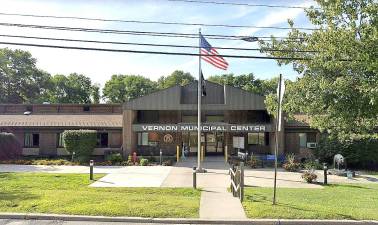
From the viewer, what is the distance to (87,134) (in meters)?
31.0

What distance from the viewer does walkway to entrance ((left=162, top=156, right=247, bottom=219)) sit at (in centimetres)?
1237

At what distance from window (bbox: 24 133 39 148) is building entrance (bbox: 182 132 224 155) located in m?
Result: 12.7

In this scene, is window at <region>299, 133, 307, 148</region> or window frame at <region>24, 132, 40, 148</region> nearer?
window at <region>299, 133, 307, 148</region>

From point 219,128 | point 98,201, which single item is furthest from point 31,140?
point 98,201

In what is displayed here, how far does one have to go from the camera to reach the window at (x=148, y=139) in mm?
34531

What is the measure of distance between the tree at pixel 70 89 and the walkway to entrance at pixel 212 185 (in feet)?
→ 220

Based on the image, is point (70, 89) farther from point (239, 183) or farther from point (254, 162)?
point (239, 183)

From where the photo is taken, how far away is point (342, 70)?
1509 centimetres

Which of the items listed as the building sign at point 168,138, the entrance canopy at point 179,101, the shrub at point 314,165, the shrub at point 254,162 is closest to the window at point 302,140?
the entrance canopy at point 179,101

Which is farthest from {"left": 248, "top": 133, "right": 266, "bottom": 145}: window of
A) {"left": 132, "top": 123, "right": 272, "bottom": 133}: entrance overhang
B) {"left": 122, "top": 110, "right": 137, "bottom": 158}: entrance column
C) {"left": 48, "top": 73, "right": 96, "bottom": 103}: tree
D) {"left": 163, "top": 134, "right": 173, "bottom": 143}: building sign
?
{"left": 48, "top": 73, "right": 96, "bottom": 103}: tree

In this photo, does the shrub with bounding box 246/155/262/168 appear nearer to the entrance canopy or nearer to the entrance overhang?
the entrance overhang

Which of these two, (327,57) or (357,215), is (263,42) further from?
(357,215)

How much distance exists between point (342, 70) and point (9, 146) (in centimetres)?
2603

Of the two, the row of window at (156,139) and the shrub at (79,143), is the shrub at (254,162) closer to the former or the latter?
the row of window at (156,139)
